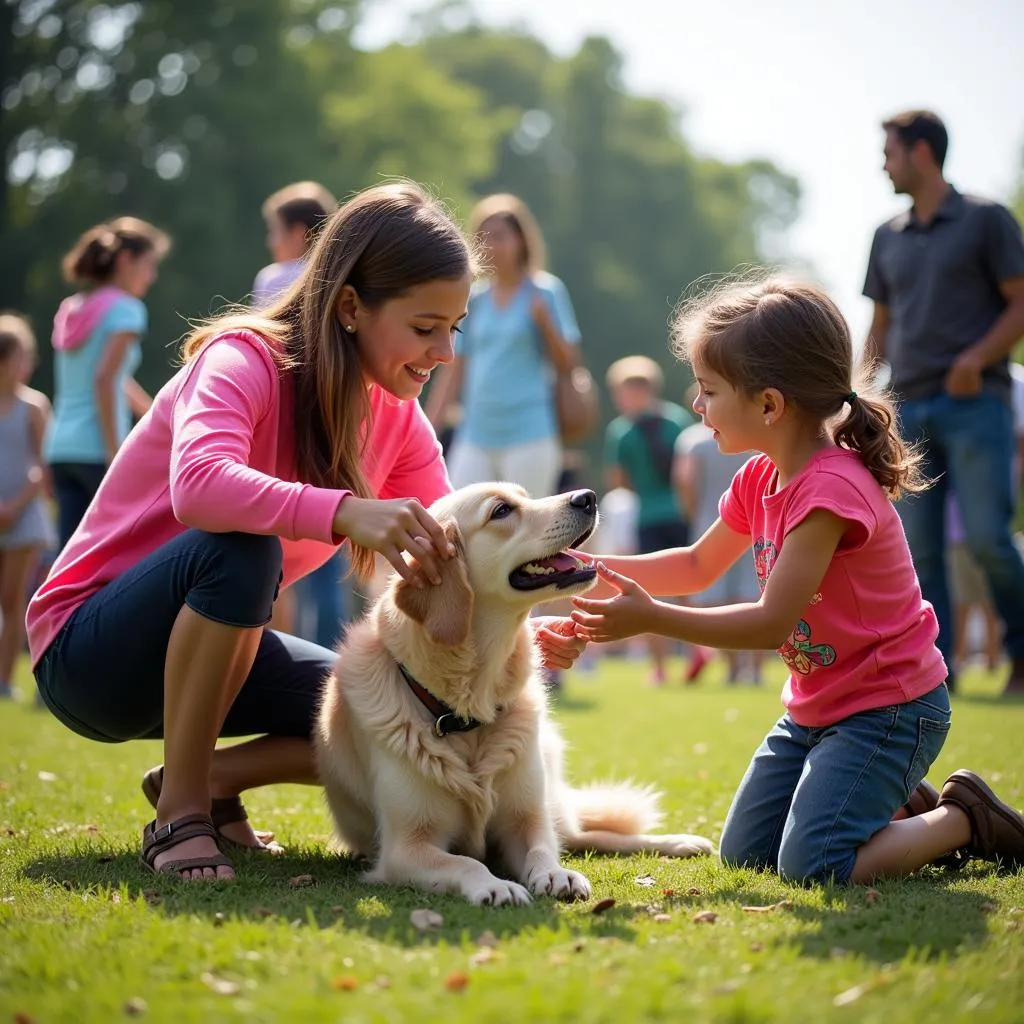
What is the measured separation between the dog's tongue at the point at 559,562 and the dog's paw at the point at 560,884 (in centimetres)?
89

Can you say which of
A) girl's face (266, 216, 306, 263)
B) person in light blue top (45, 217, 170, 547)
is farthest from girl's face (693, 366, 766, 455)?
person in light blue top (45, 217, 170, 547)

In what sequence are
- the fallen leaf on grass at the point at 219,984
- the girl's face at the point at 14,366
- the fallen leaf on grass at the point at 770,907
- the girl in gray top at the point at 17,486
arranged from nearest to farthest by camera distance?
the fallen leaf on grass at the point at 219,984, the fallen leaf on grass at the point at 770,907, the girl in gray top at the point at 17,486, the girl's face at the point at 14,366

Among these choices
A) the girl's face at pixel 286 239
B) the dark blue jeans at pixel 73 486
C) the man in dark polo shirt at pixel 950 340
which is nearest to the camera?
the man in dark polo shirt at pixel 950 340

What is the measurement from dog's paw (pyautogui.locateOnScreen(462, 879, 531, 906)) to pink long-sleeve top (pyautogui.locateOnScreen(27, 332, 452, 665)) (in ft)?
3.12

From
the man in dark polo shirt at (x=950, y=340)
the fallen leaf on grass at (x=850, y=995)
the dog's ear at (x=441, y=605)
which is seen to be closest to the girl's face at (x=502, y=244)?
the man in dark polo shirt at (x=950, y=340)

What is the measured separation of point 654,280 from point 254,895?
4805 cm

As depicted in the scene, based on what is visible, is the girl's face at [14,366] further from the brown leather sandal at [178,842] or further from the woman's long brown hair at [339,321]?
the brown leather sandal at [178,842]

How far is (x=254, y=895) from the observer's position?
123 inches

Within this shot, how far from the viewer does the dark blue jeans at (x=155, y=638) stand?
3275 mm

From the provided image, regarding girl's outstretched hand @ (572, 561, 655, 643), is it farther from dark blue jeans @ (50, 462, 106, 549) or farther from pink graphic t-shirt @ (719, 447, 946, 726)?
dark blue jeans @ (50, 462, 106, 549)

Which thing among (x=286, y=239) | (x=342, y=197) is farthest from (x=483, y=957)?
(x=342, y=197)

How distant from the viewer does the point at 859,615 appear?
340cm

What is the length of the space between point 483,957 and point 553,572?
1360mm

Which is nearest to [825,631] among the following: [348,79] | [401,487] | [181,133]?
[401,487]
